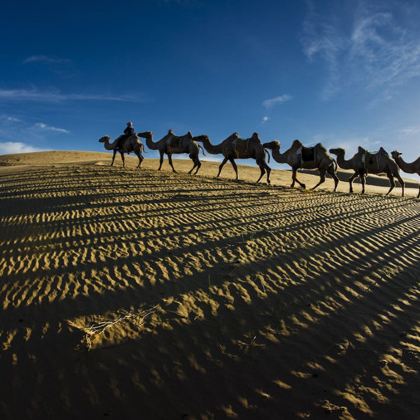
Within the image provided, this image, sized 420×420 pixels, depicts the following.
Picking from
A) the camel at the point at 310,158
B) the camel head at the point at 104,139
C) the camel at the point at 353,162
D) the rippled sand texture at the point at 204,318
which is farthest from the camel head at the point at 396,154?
the camel head at the point at 104,139

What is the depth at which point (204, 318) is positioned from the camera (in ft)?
18.1

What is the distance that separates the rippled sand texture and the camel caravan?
873cm

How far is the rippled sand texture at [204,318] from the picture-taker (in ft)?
13.4

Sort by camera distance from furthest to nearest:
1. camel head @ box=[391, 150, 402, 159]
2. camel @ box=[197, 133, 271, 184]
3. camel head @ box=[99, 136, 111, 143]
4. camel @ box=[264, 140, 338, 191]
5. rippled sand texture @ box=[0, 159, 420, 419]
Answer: camel head @ box=[99, 136, 111, 143] → camel head @ box=[391, 150, 402, 159] → camel @ box=[197, 133, 271, 184] → camel @ box=[264, 140, 338, 191] → rippled sand texture @ box=[0, 159, 420, 419]

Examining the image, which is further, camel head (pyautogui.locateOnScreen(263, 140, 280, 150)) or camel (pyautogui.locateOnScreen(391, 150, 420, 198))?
camel (pyautogui.locateOnScreen(391, 150, 420, 198))

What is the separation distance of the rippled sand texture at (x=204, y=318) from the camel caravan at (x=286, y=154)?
28.6 feet

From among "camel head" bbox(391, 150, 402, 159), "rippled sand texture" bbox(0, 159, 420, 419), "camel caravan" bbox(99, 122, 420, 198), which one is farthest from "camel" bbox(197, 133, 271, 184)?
"rippled sand texture" bbox(0, 159, 420, 419)

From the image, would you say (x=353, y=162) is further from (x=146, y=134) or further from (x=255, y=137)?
(x=146, y=134)

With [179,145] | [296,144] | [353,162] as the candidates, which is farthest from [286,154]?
[179,145]

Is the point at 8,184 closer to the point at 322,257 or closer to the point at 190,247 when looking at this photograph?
the point at 190,247

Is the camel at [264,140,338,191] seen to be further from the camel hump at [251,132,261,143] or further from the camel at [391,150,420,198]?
the camel at [391,150,420,198]

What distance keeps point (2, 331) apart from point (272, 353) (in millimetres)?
3633

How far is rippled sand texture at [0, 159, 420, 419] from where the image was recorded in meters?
4.07

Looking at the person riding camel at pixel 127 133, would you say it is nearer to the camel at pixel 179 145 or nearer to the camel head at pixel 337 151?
the camel at pixel 179 145
